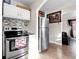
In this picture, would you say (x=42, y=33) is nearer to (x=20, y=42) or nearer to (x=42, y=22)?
(x=42, y=22)

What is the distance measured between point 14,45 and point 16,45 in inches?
2.7

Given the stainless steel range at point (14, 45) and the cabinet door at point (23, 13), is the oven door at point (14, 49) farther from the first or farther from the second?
the cabinet door at point (23, 13)

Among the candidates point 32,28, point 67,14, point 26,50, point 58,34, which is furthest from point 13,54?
point 67,14

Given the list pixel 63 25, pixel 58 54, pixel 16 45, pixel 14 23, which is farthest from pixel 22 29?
pixel 63 25

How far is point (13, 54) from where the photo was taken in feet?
7.99

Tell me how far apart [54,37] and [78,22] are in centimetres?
593

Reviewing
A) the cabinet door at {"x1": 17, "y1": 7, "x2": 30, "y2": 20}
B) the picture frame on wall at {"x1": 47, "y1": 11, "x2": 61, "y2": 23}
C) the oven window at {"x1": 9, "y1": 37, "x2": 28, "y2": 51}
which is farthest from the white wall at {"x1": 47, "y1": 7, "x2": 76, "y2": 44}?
the oven window at {"x1": 9, "y1": 37, "x2": 28, "y2": 51}

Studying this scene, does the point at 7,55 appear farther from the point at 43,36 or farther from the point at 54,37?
the point at 54,37

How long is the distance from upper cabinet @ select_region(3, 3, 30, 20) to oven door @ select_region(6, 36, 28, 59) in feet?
2.56

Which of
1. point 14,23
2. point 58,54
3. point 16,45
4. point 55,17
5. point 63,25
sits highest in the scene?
point 55,17

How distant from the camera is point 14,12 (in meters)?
2.83

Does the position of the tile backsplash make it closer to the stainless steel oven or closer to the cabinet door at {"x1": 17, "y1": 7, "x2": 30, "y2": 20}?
the cabinet door at {"x1": 17, "y1": 7, "x2": 30, "y2": 20}

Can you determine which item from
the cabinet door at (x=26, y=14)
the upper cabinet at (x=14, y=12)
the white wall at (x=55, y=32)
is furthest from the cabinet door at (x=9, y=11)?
the white wall at (x=55, y=32)

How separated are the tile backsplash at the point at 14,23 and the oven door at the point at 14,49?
730 mm
